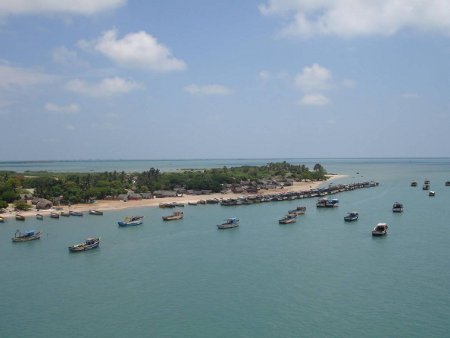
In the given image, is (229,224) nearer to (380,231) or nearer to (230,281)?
(380,231)

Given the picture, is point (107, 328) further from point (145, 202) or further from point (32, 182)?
point (32, 182)

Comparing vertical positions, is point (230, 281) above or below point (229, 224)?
below

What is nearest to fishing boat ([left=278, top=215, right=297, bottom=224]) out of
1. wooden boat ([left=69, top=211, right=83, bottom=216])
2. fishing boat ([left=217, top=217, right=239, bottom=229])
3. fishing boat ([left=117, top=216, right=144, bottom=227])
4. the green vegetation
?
fishing boat ([left=217, top=217, right=239, bottom=229])

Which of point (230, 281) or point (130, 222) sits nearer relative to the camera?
point (230, 281)

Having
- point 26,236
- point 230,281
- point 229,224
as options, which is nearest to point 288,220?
point 229,224

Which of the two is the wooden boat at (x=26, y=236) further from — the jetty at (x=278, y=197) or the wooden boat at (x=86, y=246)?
the jetty at (x=278, y=197)

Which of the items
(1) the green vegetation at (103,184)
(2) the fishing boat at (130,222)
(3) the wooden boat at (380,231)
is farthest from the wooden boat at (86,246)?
(1) the green vegetation at (103,184)

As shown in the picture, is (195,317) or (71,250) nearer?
(195,317)

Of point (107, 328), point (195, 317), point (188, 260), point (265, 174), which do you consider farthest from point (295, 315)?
point (265, 174)
